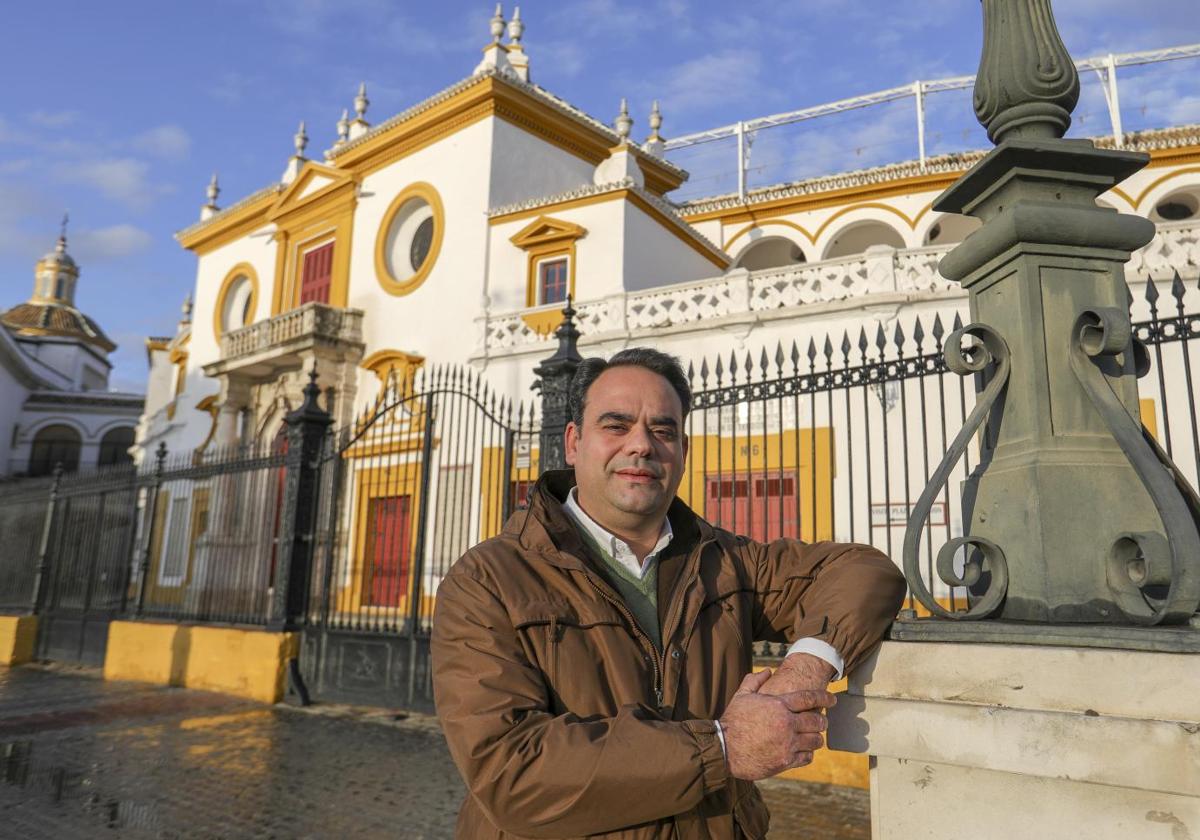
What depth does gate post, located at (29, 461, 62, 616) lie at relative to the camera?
12188mm

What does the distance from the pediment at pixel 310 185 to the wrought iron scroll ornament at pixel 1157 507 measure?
19034 mm

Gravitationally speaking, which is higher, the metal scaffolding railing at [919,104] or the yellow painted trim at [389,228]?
the metal scaffolding railing at [919,104]

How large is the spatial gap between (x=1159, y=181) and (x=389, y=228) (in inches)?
676

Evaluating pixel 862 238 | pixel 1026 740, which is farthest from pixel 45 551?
pixel 862 238

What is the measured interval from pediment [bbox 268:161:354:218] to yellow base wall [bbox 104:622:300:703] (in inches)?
477

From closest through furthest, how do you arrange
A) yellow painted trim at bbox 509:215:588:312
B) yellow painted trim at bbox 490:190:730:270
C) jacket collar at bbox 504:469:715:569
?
jacket collar at bbox 504:469:715:569
yellow painted trim at bbox 509:215:588:312
yellow painted trim at bbox 490:190:730:270

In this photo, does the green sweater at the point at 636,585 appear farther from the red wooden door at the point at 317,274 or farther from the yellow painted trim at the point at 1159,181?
the yellow painted trim at the point at 1159,181

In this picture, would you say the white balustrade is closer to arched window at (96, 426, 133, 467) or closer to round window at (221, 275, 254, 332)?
round window at (221, 275, 254, 332)

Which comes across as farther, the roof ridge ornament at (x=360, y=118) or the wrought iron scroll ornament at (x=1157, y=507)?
the roof ridge ornament at (x=360, y=118)

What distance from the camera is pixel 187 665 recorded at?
9.10 m

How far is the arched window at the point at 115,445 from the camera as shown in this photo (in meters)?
38.0

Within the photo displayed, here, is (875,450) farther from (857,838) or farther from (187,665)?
(187,665)

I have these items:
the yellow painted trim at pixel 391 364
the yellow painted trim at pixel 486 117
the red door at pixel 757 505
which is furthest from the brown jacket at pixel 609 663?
the yellow painted trim at pixel 486 117

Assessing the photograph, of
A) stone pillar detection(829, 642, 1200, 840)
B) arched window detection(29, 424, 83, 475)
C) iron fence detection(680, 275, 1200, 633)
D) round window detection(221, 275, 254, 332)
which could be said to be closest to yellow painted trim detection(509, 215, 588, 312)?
iron fence detection(680, 275, 1200, 633)
